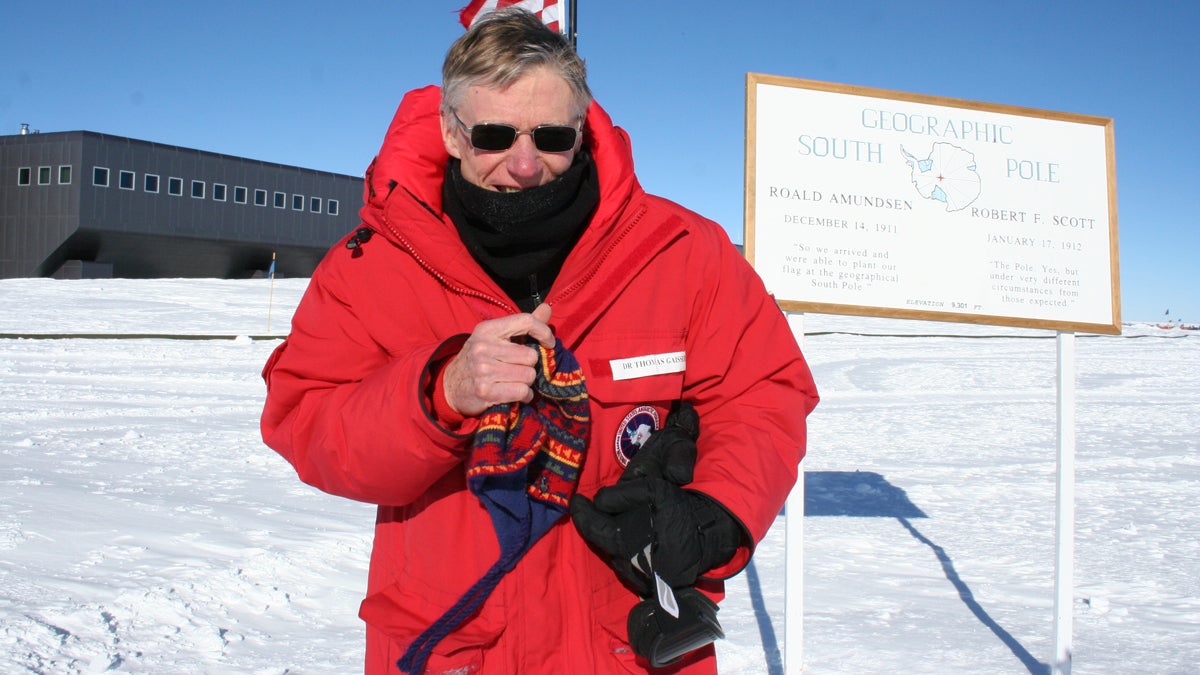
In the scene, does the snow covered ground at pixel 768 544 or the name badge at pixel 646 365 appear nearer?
the name badge at pixel 646 365

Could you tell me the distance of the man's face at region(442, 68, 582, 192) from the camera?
1.80m

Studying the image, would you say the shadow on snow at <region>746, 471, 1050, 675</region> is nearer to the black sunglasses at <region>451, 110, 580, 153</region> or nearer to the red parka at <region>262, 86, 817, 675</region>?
Answer: the red parka at <region>262, 86, 817, 675</region>

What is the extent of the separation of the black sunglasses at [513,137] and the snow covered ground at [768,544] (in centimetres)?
274

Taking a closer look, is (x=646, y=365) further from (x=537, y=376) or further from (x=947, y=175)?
(x=947, y=175)

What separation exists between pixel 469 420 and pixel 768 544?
505 cm

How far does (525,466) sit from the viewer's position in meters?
1.59

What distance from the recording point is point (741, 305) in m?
1.93

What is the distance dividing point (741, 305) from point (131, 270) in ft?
150

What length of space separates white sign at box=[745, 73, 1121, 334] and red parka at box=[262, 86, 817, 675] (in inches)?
71.9

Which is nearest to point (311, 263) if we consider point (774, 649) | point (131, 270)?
point (131, 270)

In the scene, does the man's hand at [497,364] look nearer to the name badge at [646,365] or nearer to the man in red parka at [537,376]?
the man in red parka at [537,376]

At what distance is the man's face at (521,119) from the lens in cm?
180

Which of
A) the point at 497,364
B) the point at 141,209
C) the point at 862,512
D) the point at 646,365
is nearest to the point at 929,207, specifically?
the point at 646,365

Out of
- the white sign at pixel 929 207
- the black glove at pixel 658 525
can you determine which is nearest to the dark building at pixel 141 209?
the white sign at pixel 929 207
